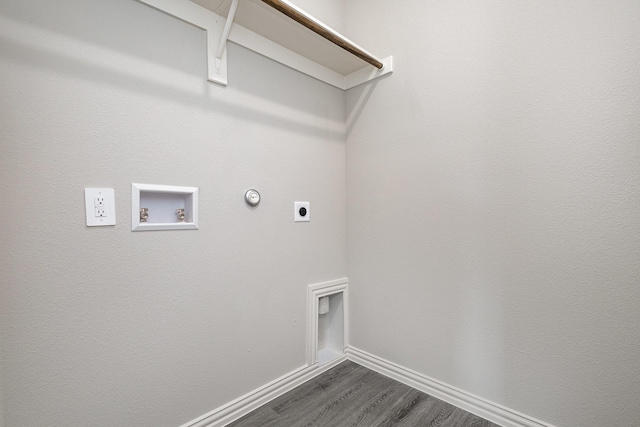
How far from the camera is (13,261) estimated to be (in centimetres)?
92

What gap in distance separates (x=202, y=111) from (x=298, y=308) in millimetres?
1184

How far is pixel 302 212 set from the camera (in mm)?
1751

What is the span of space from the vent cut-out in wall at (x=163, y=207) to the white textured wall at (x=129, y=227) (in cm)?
3

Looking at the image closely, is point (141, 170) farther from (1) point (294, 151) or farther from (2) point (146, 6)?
(1) point (294, 151)

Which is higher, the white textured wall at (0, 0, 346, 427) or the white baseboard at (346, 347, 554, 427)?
the white textured wall at (0, 0, 346, 427)

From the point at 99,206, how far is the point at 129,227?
12cm

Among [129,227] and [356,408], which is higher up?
[129,227]

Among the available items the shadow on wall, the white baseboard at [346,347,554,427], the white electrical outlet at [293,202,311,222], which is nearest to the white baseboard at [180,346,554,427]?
the white baseboard at [346,347,554,427]

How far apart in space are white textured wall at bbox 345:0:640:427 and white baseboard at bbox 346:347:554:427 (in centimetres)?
4

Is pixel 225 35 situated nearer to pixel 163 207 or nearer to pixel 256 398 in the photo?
pixel 163 207

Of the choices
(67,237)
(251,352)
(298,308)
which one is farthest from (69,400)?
(298,308)

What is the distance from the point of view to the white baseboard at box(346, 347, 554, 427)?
134 cm

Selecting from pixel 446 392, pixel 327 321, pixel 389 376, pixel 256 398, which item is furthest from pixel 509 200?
pixel 256 398

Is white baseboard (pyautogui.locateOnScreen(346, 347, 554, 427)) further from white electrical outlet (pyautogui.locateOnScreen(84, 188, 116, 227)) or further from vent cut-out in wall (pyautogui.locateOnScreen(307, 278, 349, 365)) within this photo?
white electrical outlet (pyautogui.locateOnScreen(84, 188, 116, 227))
